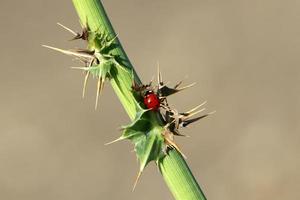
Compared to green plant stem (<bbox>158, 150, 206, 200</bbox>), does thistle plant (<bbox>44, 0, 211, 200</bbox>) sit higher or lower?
higher

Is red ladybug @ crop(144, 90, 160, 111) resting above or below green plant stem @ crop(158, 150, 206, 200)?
above

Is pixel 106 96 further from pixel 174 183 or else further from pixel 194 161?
pixel 174 183

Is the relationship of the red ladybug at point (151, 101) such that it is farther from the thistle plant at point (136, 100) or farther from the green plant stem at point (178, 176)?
the green plant stem at point (178, 176)

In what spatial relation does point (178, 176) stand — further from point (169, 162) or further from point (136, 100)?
point (136, 100)

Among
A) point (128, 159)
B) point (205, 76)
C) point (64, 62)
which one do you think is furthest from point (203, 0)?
point (128, 159)

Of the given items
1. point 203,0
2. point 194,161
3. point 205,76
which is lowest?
point 194,161

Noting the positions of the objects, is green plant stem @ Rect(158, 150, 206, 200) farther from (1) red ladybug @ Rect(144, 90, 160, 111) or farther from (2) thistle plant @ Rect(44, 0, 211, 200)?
(1) red ladybug @ Rect(144, 90, 160, 111)

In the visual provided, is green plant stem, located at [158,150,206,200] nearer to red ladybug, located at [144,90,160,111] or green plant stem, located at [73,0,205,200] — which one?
green plant stem, located at [73,0,205,200]

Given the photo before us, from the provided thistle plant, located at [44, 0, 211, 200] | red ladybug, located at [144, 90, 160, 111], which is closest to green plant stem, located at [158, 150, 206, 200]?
thistle plant, located at [44, 0, 211, 200]
